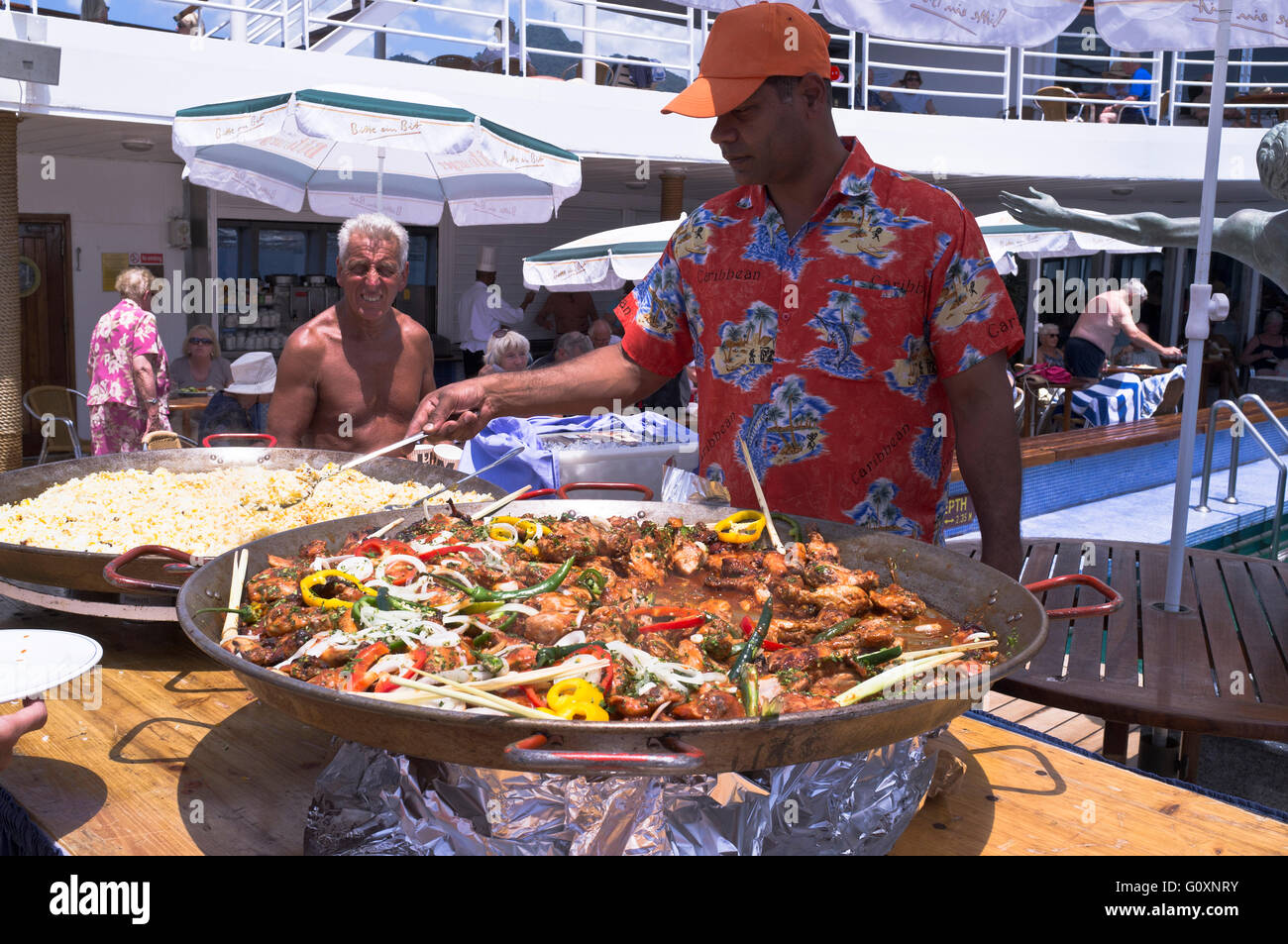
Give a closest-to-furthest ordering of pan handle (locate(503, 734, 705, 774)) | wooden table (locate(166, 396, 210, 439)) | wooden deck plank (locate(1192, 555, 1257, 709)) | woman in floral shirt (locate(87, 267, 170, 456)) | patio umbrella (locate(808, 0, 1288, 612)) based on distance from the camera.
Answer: pan handle (locate(503, 734, 705, 774)) < wooden deck plank (locate(1192, 555, 1257, 709)) < patio umbrella (locate(808, 0, 1288, 612)) < woman in floral shirt (locate(87, 267, 170, 456)) < wooden table (locate(166, 396, 210, 439))

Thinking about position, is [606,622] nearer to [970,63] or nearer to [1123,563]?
[1123,563]

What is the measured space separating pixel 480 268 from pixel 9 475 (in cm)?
1192

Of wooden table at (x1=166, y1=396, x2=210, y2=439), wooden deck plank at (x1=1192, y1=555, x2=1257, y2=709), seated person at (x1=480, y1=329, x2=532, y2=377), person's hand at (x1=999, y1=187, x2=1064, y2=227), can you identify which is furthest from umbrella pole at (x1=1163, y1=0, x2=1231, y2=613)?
wooden table at (x1=166, y1=396, x2=210, y2=439)

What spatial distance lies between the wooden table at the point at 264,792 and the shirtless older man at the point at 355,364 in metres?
2.44

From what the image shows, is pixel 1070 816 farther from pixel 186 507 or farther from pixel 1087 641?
pixel 186 507

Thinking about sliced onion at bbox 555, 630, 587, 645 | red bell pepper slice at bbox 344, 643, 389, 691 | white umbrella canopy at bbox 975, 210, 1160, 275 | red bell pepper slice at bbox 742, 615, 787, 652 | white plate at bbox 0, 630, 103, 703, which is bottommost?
white plate at bbox 0, 630, 103, 703

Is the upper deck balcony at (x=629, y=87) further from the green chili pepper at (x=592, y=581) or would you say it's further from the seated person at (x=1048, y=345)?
the green chili pepper at (x=592, y=581)

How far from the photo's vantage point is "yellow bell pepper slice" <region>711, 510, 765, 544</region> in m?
2.30

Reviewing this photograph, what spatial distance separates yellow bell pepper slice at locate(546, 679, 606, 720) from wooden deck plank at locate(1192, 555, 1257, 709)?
165 cm

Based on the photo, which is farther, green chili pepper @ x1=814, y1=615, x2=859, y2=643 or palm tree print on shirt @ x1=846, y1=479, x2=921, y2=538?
palm tree print on shirt @ x1=846, y1=479, x2=921, y2=538

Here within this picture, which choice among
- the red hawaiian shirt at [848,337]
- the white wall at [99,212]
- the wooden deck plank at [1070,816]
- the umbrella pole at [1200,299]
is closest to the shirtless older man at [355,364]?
the red hawaiian shirt at [848,337]

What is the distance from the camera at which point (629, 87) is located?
12.8 metres

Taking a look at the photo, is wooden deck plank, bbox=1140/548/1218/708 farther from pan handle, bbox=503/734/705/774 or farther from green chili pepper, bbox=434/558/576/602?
pan handle, bbox=503/734/705/774

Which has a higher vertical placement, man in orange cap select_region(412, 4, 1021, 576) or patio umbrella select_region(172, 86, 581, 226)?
patio umbrella select_region(172, 86, 581, 226)
